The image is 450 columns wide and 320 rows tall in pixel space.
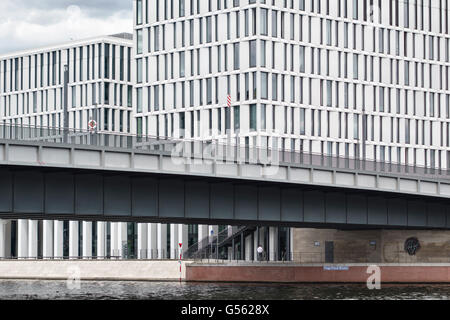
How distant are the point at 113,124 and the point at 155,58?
24851 mm

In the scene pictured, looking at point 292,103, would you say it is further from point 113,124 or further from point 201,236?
point 113,124

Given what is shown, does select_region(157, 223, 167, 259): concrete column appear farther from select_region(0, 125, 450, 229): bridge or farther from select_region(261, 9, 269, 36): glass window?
select_region(0, 125, 450, 229): bridge

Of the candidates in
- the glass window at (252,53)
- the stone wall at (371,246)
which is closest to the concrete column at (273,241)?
the stone wall at (371,246)

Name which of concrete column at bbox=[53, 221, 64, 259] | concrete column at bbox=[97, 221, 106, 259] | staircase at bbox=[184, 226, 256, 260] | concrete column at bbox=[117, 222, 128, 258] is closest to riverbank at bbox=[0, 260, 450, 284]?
staircase at bbox=[184, 226, 256, 260]

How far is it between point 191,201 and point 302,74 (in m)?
53.9

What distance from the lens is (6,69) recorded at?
155 metres

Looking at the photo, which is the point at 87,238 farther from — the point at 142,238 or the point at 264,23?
the point at 264,23

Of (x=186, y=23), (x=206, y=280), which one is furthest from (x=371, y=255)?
(x=186, y=23)

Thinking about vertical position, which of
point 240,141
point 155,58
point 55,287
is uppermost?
point 155,58

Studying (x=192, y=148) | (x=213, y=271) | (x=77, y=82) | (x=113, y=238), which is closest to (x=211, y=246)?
(x=213, y=271)

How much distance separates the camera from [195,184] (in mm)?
64188

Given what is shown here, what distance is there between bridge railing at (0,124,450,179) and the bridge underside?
4.92 ft

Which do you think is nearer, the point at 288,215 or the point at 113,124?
the point at 288,215

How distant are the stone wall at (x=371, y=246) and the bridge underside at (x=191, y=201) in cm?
722
